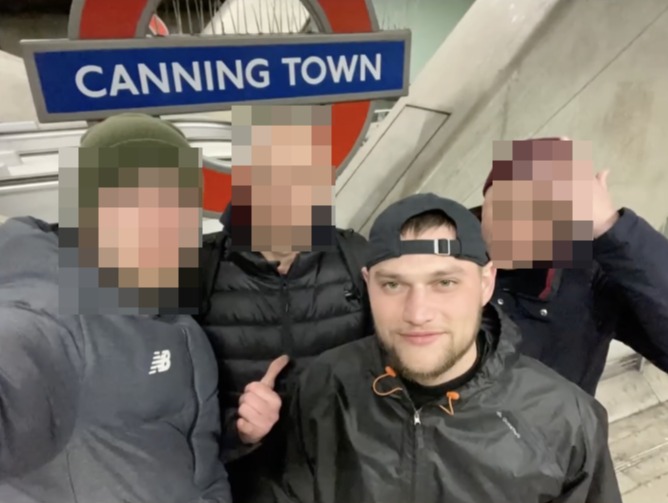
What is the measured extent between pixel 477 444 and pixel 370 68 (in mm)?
754

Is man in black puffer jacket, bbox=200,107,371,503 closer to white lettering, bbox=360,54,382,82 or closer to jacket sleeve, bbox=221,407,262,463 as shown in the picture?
jacket sleeve, bbox=221,407,262,463

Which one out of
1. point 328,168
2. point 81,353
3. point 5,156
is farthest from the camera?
point 5,156

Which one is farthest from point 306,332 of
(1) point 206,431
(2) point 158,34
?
(2) point 158,34

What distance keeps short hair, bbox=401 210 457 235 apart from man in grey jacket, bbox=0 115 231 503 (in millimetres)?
313

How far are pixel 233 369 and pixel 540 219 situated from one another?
0.57m

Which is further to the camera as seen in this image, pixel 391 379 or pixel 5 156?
pixel 5 156

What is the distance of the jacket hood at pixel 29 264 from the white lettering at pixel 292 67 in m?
0.56

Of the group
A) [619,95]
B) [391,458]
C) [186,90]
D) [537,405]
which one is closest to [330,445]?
[391,458]

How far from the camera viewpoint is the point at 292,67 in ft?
3.81

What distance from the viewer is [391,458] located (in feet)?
2.90

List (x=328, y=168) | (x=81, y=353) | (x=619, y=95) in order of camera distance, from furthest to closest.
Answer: (x=619, y=95) < (x=328, y=168) < (x=81, y=353)

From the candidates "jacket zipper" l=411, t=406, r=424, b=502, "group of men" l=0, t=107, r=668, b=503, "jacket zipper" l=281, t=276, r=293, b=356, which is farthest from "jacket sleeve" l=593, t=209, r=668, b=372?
"jacket zipper" l=281, t=276, r=293, b=356

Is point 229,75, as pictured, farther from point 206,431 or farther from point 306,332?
point 206,431

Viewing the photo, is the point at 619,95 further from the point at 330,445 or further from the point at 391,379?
the point at 330,445
